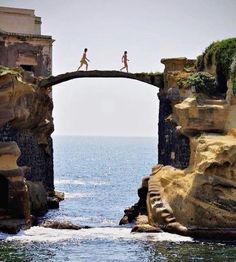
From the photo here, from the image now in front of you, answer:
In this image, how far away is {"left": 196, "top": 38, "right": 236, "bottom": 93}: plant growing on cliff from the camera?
51.3 meters

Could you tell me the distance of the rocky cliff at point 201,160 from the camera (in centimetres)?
4631

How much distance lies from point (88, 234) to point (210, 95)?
Answer: 10.7 meters

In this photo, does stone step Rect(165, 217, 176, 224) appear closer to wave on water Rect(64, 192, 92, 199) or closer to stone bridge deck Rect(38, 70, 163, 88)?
stone bridge deck Rect(38, 70, 163, 88)

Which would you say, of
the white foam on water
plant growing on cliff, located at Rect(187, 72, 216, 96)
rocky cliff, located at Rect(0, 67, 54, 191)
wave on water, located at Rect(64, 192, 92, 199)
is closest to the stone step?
the white foam on water

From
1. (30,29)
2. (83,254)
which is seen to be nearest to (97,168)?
(30,29)

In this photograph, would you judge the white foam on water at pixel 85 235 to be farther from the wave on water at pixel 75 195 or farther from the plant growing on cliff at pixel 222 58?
the wave on water at pixel 75 195

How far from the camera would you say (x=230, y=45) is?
2034 inches

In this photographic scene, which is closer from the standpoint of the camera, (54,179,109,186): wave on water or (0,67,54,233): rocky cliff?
(0,67,54,233): rocky cliff

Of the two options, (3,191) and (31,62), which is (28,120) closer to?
(31,62)

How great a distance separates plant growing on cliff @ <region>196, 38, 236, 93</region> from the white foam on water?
1016cm

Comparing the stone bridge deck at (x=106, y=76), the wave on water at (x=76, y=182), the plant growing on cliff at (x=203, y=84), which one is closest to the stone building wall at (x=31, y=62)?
the stone bridge deck at (x=106, y=76)

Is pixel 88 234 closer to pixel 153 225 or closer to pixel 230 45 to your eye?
pixel 153 225

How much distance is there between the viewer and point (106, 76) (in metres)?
63.6

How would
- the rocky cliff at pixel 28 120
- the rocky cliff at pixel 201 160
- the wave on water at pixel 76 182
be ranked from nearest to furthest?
1. the rocky cliff at pixel 201 160
2. the rocky cliff at pixel 28 120
3. the wave on water at pixel 76 182
